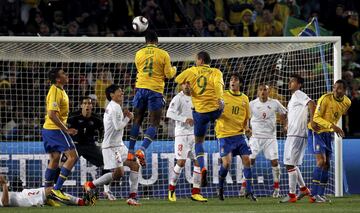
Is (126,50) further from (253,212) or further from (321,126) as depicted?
(253,212)

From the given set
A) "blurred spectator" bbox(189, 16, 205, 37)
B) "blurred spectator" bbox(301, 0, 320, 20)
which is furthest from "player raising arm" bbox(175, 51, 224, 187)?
"blurred spectator" bbox(301, 0, 320, 20)

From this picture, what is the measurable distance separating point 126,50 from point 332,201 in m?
5.02

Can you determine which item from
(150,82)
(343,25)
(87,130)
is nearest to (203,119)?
(150,82)

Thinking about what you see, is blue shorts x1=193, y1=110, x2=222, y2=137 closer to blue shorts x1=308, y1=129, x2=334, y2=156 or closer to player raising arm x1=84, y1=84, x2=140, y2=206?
player raising arm x1=84, y1=84, x2=140, y2=206

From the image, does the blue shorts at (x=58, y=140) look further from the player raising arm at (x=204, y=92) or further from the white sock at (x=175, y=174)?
the white sock at (x=175, y=174)

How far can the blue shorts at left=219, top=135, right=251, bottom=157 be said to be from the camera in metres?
18.7

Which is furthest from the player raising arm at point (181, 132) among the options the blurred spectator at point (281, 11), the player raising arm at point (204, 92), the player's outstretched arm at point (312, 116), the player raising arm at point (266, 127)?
the blurred spectator at point (281, 11)

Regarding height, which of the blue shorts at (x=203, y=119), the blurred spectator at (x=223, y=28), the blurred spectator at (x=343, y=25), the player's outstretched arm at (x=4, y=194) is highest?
the blurred spectator at (x=343, y=25)

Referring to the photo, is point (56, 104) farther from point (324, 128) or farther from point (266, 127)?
point (266, 127)

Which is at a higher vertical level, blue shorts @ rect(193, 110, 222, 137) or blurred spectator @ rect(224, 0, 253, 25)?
blurred spectator @ rect(224, 0, 253, 25)

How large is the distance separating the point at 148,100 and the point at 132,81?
541 cm

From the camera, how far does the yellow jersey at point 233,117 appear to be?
61.6ft

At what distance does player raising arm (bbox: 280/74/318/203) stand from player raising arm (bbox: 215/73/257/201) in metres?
0.71

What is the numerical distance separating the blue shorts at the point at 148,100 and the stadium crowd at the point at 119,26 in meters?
4.73
